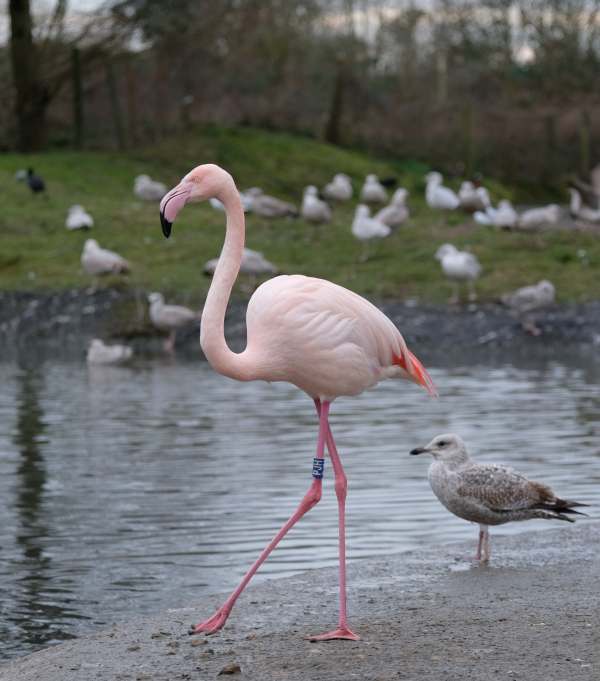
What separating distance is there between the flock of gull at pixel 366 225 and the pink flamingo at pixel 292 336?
42.4 feet

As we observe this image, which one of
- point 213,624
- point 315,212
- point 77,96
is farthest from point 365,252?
point 213,624

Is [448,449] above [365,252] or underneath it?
underneath

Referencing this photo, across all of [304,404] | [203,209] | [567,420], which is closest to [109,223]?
[203,209]

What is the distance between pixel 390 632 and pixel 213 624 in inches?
31.8

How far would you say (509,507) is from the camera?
7988 millimetres

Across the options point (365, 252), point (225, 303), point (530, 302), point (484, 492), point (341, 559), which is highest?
point (225, 303)

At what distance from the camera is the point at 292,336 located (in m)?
6.28

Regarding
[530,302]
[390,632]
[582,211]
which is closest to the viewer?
[390,632]

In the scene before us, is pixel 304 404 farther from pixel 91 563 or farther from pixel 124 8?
pixel 124 8

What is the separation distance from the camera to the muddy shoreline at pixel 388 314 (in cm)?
1975

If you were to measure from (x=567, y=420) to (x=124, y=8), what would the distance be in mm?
23151

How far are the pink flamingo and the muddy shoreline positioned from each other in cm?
1204

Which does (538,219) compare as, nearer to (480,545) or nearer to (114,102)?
(114,102)

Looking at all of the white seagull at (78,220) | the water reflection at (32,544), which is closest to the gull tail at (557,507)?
the water reflection at (32,544)
